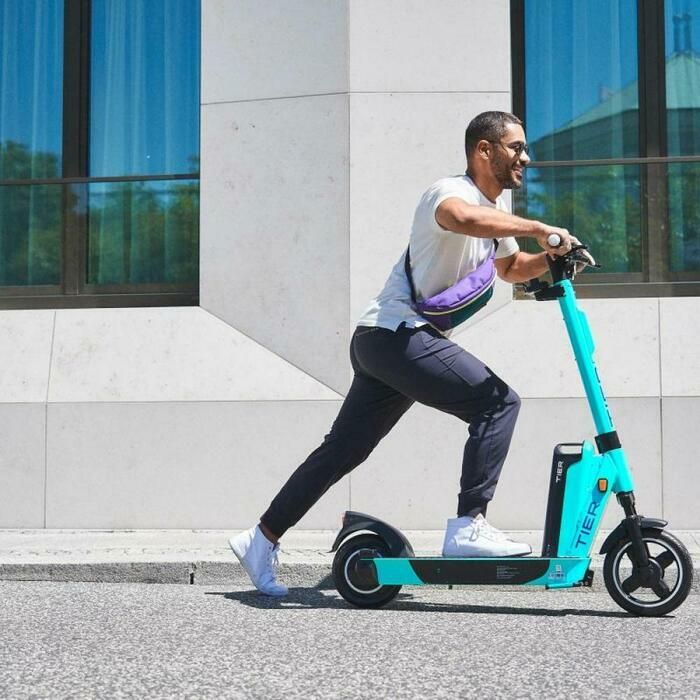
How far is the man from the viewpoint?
4.86 metres

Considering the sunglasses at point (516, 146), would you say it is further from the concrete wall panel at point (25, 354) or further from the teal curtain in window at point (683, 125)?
the concrete wall panel at point (25, 354)

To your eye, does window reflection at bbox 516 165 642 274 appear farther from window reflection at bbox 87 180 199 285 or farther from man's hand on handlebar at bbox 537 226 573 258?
man's hand on handlebar at bbox 537 226 573 258

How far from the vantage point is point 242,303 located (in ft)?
27.1

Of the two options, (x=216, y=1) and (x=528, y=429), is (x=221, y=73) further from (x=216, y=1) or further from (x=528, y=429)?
(x=528, y=429)

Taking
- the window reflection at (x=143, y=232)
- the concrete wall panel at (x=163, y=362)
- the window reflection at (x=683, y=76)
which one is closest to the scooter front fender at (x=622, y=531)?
the concrete wall panel at (x=163, y=362)

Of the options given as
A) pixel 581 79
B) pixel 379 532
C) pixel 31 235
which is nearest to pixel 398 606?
pixel 379 532

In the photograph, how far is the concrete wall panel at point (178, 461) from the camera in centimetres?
789

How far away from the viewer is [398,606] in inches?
205

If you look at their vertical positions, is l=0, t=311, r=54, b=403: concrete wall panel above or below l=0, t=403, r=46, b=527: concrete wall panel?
above

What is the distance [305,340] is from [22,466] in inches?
77.0

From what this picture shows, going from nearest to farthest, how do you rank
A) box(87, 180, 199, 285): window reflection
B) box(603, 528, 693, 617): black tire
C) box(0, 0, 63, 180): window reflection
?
box(603, 528, 693, 617): black tire < box(87, 180, 199, 285): window reflection < box(0, 0, 63, 180): window reflection

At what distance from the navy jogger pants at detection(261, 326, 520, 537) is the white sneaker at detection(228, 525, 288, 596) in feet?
0.42

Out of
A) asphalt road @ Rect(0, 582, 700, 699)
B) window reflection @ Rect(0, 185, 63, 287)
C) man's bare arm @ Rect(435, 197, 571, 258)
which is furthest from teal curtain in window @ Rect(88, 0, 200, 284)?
man's bare arm @ Rect(435, 197, 571, 258)

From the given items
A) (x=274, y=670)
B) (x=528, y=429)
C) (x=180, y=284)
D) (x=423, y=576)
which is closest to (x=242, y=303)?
(x=180, y=284)
